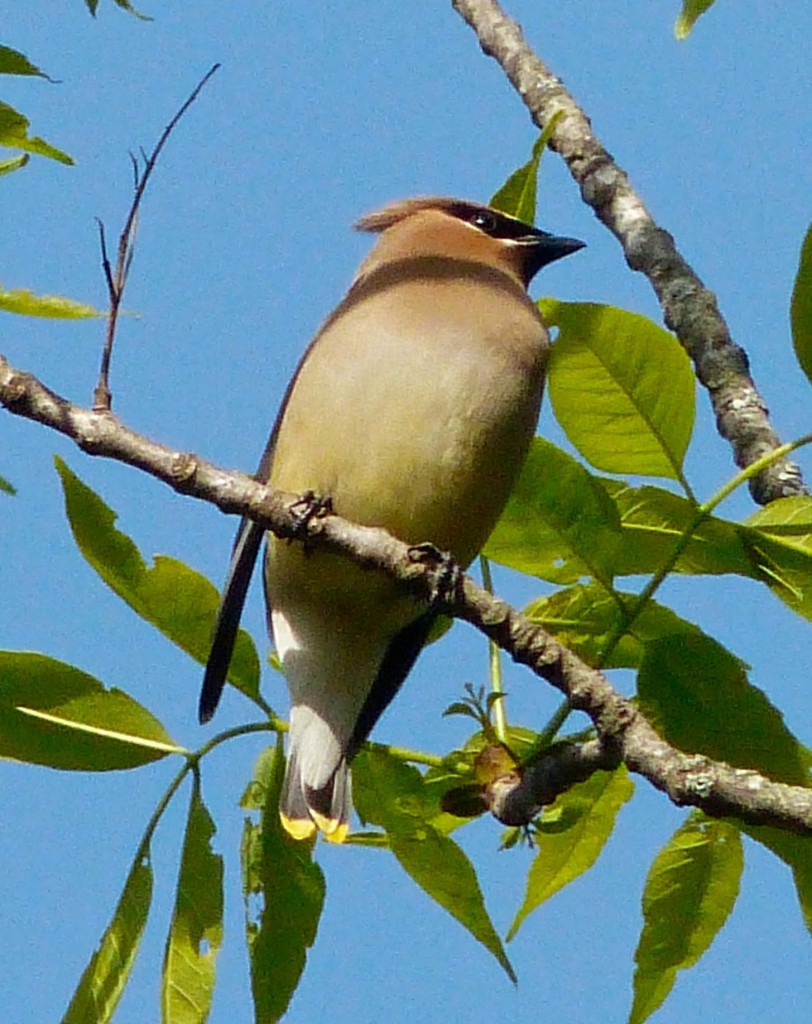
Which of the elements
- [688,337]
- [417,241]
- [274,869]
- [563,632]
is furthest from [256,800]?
[417,241]

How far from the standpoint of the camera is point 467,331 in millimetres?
3596

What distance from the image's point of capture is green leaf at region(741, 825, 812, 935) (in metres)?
2.34

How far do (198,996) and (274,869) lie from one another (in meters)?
0.22

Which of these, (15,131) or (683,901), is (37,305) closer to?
(15,131)

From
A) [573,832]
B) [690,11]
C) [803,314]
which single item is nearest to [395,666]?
[573,832]

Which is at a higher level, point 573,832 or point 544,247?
point 544,247

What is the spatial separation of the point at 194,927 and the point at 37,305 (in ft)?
3.01

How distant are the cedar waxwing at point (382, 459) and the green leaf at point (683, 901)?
0.72m

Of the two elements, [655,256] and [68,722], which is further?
[655,256]

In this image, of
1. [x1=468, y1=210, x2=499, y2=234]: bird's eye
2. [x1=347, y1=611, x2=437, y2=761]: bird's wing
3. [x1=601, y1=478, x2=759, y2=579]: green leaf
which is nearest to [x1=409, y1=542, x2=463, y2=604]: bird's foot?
[x1=601, y1=478, x2=759, y2=579]: green leaf

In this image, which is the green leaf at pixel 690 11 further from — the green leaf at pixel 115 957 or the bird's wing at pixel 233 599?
the green leaf at pixel 115 957

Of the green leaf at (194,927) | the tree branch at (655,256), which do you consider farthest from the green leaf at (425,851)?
the tree branch at (655,256)

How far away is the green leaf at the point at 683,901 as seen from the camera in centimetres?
241

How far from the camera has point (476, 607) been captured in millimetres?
2592
